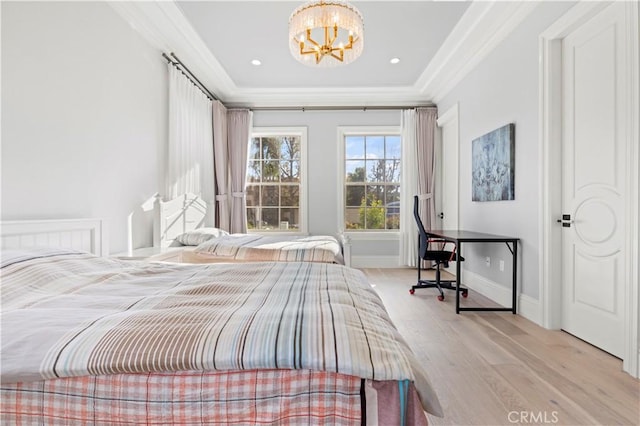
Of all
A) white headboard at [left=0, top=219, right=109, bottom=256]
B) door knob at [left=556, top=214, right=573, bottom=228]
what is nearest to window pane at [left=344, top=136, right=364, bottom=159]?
door knob at [left=556, top=214, right=573, bottom=228]

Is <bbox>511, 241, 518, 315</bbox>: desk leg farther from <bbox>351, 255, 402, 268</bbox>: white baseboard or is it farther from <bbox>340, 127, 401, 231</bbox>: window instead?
<bbox>340, 127, 401, 231</bbox>: window

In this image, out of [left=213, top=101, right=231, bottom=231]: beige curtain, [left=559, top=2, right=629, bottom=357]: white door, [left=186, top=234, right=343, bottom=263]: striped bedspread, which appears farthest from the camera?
[left=213, top=101, right=231, bottom=231]: beige curtain

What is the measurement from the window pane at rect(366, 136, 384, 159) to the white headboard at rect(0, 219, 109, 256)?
398cm

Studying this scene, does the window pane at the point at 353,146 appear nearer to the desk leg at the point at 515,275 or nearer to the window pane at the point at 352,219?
the window pane at the point at 352,219

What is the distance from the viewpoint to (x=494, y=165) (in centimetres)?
338

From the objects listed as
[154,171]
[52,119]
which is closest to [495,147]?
[154,171]

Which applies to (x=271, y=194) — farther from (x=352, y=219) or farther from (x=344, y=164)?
(x=352, y=219)

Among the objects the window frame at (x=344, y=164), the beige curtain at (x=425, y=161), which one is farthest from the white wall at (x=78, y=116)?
the beige curtain at (x=425, y=161)

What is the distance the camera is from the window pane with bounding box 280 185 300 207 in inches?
207

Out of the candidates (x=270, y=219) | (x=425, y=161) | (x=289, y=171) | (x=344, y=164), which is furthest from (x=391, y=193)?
(x=270, y=219)

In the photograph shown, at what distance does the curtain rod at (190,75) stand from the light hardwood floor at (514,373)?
351 centimetres

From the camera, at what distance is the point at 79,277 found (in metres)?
1.36

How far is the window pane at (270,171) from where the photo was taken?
5.27m

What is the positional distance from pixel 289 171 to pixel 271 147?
0.50m
